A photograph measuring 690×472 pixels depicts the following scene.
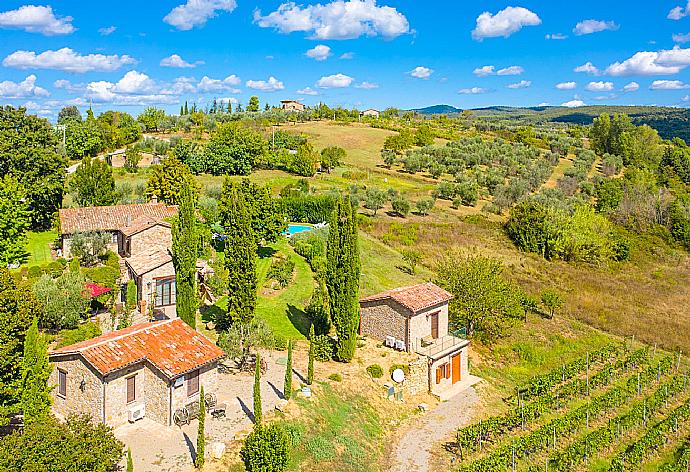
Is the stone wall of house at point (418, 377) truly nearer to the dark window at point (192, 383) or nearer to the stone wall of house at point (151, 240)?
the dark window at point (192, 383)

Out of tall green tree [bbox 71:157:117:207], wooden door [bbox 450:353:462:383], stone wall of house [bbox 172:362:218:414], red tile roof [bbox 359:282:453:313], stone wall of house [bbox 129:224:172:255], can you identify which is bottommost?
wooden door [bbox 450:353:462:383]

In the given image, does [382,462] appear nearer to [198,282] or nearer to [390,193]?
[198,282]

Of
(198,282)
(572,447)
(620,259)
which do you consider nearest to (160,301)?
(198,282)

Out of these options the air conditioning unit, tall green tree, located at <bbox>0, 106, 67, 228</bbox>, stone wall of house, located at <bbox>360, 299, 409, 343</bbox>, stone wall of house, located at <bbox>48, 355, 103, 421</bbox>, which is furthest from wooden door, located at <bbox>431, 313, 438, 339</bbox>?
tall green tree, located at <bbox>0, 106, 67, 228</bbox>

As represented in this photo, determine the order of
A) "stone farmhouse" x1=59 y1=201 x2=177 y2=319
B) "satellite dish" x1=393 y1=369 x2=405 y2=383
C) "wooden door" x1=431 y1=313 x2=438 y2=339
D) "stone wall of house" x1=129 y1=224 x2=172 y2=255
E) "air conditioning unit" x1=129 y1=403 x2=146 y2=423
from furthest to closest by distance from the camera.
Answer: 1. "stone wall of house" x1=129 y1=224 x2=172 y2=255
2. "wooden door" x1=431 y1=313 x2=438 y2=339
3. "stone farmhouse" x1=59 y1=201 x2=177 y2=319
4. "satellite dish" x1=393 y1=369 x2=405 y2=383
5. "air conditioning unit" x1=129 y1=403 x2=146 y2=423

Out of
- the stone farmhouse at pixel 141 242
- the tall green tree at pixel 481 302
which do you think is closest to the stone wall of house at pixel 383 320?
the tall green tree at pixel 481 302

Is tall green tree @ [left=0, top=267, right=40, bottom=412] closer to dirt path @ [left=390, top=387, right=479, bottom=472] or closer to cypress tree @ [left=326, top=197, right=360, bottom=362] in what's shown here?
dirt path @ [left=390, top=387, right=479, bottom=472]
